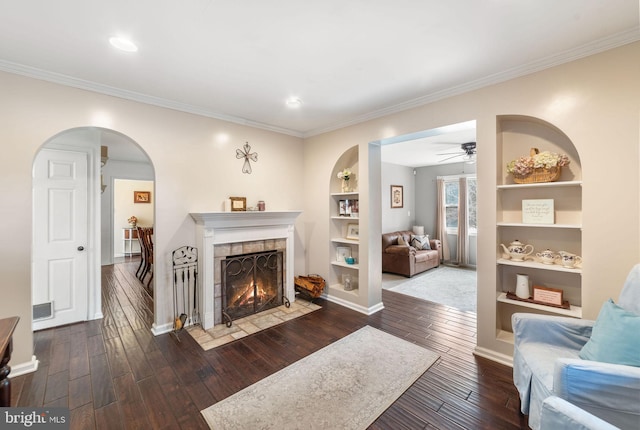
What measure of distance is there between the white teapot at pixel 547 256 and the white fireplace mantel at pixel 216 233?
2.85 m

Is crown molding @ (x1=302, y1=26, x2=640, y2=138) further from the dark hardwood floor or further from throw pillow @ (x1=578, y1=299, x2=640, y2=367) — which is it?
the dark hardwood floor

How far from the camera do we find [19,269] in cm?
232

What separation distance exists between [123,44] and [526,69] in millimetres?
3277

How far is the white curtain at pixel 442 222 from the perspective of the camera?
22.8 ft

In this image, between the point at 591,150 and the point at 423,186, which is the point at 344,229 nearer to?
the point at 591,150

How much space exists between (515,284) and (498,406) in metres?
1.18

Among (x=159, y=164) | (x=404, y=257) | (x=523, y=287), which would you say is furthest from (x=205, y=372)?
(x=404, y=257)

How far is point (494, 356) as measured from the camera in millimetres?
2521

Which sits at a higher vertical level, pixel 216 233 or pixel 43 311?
pixel 216 233

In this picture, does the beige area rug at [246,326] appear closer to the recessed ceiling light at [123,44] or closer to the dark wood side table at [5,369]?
the dark wood side table at [5,369]

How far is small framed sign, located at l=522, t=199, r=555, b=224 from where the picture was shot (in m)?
2.35

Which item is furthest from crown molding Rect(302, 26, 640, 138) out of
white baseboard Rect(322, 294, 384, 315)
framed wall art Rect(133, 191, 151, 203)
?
framed wall art Rect(133, 191, 151, 203)

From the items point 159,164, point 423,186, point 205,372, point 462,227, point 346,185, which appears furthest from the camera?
point 423,186

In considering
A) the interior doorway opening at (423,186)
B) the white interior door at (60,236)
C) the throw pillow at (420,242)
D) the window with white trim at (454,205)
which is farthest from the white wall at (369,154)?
the window with white trim at (454,205)
